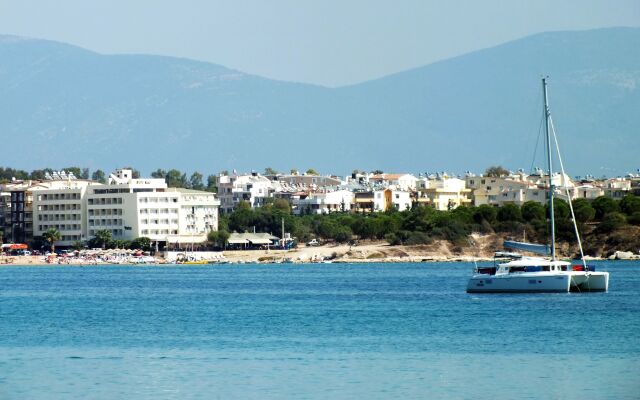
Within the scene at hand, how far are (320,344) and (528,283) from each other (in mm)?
22904

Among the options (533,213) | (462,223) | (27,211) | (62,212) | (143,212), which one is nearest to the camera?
(533,213)

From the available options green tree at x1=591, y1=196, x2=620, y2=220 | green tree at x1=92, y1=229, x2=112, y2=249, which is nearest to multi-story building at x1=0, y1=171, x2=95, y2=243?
green tree at x1=92, y1=229, x2=112, y2=249

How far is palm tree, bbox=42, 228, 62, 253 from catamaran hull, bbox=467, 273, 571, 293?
288ft

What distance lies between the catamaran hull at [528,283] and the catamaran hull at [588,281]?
1.72ft

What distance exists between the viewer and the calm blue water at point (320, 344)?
3250 cm

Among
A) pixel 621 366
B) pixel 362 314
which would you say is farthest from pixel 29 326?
pixel 621 366

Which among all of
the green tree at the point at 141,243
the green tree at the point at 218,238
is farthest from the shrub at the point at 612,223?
the green tree at the point at 141,243

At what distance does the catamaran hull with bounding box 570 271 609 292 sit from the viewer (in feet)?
208

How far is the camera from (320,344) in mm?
42188

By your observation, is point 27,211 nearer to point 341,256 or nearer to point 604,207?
point 341,256

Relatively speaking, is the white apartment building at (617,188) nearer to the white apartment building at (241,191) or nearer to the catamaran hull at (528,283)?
the white apartment building at (241,191)

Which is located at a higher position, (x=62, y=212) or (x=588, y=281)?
(x=62, y=212)

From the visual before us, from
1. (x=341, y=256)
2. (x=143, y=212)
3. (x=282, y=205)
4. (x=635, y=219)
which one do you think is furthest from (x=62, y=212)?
(x=635, y=219)

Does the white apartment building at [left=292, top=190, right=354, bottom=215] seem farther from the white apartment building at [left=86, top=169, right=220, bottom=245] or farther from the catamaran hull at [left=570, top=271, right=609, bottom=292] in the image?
the catamaran hull at [left=570, top=271, right=609, bottom=292]
